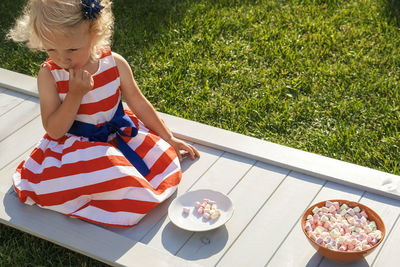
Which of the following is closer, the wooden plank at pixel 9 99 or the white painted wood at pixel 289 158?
the white painted wood at pixel 289 158

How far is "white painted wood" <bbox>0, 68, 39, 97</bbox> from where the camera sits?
3.50 metres

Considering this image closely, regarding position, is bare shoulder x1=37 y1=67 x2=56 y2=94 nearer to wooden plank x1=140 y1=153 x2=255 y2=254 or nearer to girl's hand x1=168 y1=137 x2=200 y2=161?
girl's hand x1=168 y1=137 x2=200 y2=161

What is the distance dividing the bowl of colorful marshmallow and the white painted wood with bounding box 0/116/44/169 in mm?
1555

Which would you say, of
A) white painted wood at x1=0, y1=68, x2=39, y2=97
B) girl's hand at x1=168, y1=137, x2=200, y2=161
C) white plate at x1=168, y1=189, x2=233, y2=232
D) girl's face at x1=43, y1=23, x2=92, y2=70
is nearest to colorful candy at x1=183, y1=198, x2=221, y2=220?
white plate at x1=168, y1=189, x2=233, y2=232

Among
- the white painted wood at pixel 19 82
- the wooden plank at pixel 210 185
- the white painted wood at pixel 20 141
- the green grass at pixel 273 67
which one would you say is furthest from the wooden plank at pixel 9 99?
the wooden plank at pixel 210 185

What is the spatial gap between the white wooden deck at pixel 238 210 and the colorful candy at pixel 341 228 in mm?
113

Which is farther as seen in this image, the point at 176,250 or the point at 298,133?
the point at 298,133

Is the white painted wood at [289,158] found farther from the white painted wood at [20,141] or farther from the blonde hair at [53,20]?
the blonde hair at [53,20]

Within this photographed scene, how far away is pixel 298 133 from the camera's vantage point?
3.18 m

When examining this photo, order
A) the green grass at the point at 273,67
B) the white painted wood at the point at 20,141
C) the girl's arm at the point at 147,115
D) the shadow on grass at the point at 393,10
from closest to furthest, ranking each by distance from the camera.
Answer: the girl's arm at the point at 147,115 < the white painted wood at the point at 20,141 < the green grass at the point at 273,67 < the shadow on grass at the point at 393,10

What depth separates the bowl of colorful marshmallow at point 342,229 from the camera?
6.83 feet

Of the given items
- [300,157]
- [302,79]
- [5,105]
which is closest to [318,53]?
[302,79]

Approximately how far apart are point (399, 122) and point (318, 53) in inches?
35.3

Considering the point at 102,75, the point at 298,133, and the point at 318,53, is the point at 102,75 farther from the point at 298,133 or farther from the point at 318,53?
the point at 318,53
